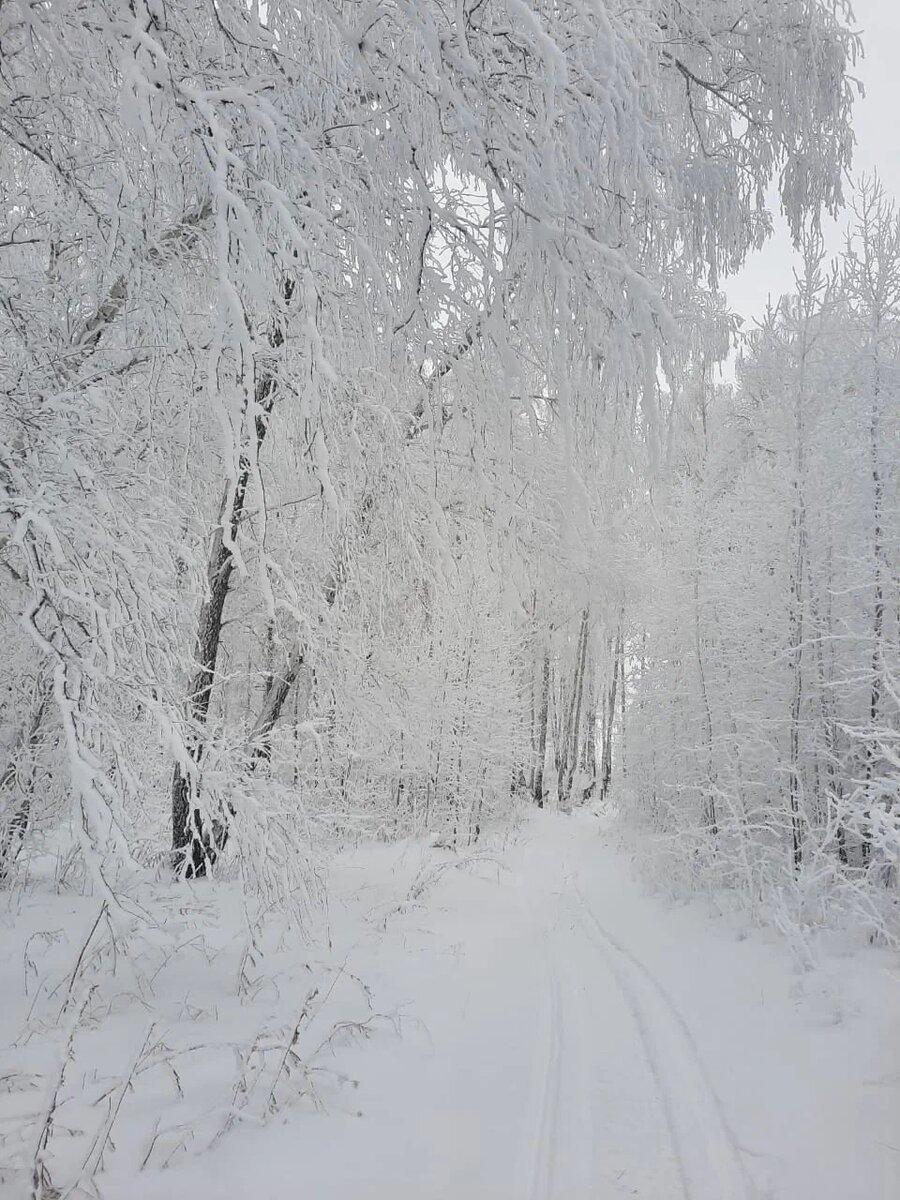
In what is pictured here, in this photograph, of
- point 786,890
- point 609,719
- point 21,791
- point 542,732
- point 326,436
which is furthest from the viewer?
point 609,719

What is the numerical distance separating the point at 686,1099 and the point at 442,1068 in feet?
4.22

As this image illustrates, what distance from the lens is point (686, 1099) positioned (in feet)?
12.4

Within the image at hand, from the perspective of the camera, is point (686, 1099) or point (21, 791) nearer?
point (686, 1099)

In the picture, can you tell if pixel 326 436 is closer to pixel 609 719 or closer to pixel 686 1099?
pixel 686 1099

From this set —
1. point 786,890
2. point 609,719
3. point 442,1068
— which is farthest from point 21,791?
point 609,719

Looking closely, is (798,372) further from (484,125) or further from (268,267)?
(268,267)

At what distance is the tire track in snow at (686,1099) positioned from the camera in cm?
304

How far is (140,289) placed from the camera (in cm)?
264

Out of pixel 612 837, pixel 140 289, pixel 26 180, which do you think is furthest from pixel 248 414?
pixel 612 837

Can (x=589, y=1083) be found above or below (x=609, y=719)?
below

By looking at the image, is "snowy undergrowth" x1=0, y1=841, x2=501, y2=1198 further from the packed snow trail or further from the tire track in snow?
the tire track in snow

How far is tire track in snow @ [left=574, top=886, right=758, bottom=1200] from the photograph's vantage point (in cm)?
304

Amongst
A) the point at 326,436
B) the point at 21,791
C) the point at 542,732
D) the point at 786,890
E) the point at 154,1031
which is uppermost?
the point at 326,436

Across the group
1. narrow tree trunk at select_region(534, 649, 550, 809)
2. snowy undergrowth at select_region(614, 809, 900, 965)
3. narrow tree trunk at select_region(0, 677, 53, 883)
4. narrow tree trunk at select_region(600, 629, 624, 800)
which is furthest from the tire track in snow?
narrow tree trunk at select_region(600, 629, 624, 800)
